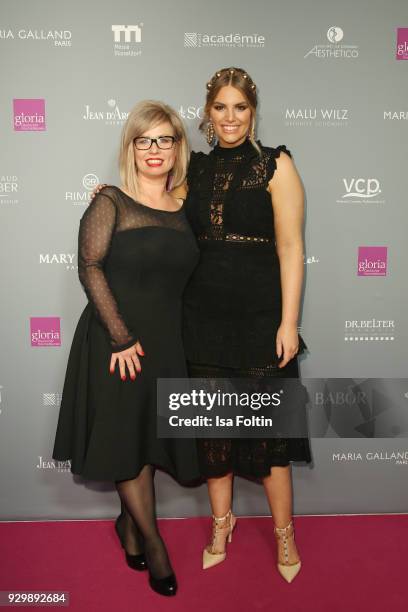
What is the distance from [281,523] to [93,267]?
122 centimetres

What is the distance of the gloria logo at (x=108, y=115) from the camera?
2271mm

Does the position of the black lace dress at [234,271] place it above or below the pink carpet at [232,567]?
above

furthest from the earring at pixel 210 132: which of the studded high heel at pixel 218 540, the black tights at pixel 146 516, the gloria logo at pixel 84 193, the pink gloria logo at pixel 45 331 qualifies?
the studded high heel at pixel 218 540

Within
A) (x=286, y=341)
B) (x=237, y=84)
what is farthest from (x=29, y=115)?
(x=286, y=341)

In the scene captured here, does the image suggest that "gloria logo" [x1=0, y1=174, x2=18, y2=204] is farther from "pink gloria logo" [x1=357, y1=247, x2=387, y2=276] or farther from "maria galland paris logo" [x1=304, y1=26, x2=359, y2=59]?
"pink gloria logo" [x1=357, y1=247, x2=387, y2=276]

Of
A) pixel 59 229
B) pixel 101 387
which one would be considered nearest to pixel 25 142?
pixel 59 229

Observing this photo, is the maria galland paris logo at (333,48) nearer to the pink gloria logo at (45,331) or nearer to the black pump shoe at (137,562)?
the pink gloria logo at (45,331)

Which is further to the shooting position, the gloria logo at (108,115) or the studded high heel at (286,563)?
the gloria logo at (108,115)

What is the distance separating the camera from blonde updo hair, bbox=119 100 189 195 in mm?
1901

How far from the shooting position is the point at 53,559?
2221 mm

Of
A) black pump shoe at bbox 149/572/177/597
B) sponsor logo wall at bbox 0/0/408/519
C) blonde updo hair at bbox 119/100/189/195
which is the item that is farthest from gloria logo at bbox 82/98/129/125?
Answer: black pump shoe at bbox 149/572/177/597

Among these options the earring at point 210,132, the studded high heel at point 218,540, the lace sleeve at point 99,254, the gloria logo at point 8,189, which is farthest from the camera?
the gloria logo at point 8,189

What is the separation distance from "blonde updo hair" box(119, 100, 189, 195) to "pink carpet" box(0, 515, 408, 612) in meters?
1.46

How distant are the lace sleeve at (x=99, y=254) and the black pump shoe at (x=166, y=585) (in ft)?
3.07
